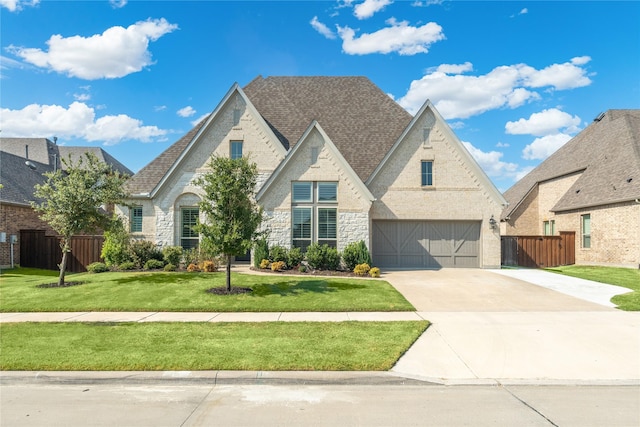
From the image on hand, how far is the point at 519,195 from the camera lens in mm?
34250

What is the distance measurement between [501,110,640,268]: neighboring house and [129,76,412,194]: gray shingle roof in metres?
12.9

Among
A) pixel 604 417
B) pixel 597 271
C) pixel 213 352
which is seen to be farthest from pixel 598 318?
pixel 597 271

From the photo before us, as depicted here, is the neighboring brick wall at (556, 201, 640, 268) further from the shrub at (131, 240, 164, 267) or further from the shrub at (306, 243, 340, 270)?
the shrub at (131, 240, 164, 267)

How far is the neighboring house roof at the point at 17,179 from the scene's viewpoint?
78.7 ft

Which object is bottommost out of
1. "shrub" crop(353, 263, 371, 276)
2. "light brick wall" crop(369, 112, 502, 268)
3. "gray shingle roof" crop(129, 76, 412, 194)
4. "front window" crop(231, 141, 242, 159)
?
"shrub" crop(353, 263, 371, 276)

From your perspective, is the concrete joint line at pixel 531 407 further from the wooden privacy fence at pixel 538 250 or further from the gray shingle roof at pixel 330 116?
the wooden privacy fence at pixel 538 250

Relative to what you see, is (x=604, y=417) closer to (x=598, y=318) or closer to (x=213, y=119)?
(x=598, y=318)

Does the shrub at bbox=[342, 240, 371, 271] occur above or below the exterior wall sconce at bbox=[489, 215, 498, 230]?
below

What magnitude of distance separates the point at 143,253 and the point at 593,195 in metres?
26.8

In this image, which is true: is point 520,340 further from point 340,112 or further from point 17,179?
point 17,179

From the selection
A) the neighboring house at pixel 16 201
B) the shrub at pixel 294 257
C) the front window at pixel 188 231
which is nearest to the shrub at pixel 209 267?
the front window at pixel 188 231

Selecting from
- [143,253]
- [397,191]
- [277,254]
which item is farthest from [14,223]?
[397,191]

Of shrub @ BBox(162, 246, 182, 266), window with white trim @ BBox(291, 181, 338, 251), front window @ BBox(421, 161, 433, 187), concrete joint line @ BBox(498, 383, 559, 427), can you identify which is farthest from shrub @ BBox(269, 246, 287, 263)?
concrete joint line @ BBox(498, 383, 559, 427)

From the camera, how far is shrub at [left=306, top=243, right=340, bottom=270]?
19.1 m
